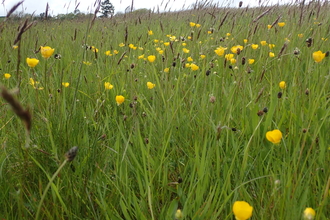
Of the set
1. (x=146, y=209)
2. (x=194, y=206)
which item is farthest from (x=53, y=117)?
(x=194, y=206)

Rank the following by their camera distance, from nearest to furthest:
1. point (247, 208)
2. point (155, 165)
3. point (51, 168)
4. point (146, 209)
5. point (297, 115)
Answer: point (247, 208) → point (146, 209) → point (155, 165) → point (51, 168) → point (297, 115)

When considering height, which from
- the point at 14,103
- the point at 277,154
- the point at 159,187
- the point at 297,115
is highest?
the point at 14,103

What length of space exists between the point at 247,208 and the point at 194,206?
27 centimetres

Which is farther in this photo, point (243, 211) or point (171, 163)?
point (171, 163)

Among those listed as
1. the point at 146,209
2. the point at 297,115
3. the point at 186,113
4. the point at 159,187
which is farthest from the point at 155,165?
the point at 297,115

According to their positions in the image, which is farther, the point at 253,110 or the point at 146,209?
the point at 253,110

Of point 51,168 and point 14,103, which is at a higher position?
point 14,103

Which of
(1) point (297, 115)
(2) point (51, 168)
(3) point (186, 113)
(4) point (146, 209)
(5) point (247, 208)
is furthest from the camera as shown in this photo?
(3) point (186, 113)

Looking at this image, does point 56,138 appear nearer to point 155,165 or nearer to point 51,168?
point 51,168

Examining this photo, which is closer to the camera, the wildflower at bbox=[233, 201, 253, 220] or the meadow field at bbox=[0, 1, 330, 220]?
the wildflower at bbox=[233, 201, 253, 220]

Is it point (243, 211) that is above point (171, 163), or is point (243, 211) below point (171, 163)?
above

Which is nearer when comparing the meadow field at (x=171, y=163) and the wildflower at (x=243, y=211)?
the wildflower at (x=243, y=211)

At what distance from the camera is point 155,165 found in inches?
40.1

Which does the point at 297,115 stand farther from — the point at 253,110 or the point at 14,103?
the point at 14,103
